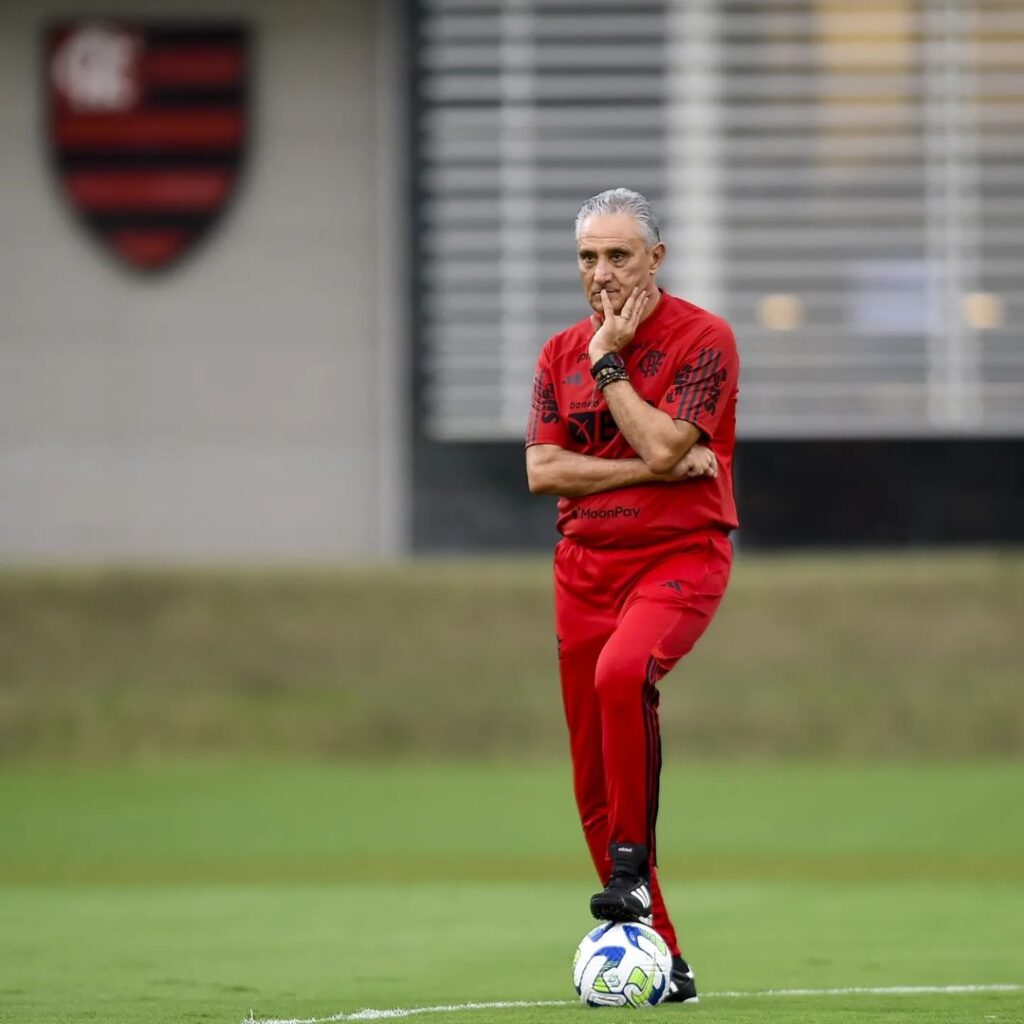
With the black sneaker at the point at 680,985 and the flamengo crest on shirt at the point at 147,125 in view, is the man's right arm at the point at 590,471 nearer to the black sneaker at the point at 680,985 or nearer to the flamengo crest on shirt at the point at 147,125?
the black sneaker at the point at 680,985

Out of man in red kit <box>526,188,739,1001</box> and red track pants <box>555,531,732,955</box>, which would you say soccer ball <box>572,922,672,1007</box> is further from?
red track pants <box>555,531,732,955</box>

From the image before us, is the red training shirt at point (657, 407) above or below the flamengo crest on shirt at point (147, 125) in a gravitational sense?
below

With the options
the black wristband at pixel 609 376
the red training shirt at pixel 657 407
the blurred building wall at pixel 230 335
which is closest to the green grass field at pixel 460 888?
the red training shirt at pixel 657 407

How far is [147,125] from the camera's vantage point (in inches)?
519

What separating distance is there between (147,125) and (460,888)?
623 cm

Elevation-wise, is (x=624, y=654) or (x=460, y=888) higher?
(x=624, y=654)

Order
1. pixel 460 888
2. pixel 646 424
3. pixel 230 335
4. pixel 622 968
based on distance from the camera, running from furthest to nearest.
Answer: pixel 230 335 → pixel 460 888 → pixel 646 424 → pixel 622 968

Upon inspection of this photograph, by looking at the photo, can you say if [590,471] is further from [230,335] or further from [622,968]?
[230,335]

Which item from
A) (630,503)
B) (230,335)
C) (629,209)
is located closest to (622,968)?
(630,503)

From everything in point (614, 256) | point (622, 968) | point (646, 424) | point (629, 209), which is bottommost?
point (622, 968)

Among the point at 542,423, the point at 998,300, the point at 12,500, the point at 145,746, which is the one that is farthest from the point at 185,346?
the point at 542,423

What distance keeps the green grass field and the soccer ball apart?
A: 88mm

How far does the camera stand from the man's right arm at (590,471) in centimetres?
486

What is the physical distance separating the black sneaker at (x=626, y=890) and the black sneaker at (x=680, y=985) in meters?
0.16
